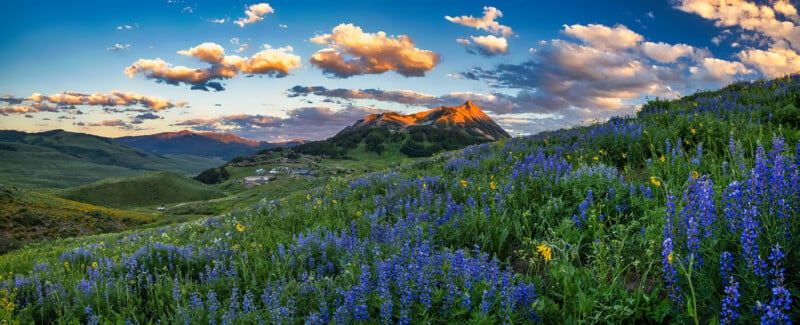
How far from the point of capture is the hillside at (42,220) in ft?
132

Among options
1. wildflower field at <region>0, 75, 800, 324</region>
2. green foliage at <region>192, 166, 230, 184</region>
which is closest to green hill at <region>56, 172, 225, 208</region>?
green foliage at <region>192, 166, 230, 184</region>

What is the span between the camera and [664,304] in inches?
119

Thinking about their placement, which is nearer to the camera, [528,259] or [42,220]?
[528,259]

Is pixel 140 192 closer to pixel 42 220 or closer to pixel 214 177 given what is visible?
pixel 214 177

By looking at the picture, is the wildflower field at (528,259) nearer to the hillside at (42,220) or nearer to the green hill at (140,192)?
the hillside at (42,220)

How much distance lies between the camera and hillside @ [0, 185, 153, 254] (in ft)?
132

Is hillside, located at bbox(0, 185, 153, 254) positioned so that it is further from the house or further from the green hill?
the house

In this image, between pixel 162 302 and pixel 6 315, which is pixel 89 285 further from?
pixel 162 302

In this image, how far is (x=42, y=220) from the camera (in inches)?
1801

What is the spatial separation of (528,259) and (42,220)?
5919 cm

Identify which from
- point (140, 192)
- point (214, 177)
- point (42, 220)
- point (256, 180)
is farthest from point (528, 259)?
point (214, 177)

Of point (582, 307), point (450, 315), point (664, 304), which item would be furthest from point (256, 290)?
point (664, 304)

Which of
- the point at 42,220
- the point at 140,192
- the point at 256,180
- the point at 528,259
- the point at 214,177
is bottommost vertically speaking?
the point at 140,192

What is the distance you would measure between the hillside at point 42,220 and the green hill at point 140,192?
2395 inches
